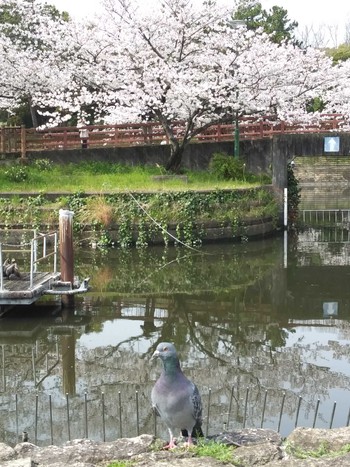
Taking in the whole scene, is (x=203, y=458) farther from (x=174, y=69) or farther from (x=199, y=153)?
(x=199, y=153)

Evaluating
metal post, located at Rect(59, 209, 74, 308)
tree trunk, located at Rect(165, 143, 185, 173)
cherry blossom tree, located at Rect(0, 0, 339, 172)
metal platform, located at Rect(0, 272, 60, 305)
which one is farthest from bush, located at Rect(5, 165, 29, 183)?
metal post, located at Rect(59, 209, 74, 308)

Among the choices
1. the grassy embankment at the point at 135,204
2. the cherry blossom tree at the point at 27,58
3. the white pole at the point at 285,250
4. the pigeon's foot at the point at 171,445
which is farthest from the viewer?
the cherry blossom tree at the point at 27,58

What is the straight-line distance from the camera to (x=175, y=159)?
2664 centimetres

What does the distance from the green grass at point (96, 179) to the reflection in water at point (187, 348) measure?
18.4 feet

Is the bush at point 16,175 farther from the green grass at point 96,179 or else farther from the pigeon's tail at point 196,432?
the pigeon's tail at point 196,432

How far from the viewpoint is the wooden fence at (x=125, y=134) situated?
27.7 metres

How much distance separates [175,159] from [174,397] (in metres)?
21.0

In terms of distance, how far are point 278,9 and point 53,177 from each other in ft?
103

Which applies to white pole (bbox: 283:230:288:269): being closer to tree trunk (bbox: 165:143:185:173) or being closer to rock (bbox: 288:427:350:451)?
tree trunk (bbox: 165:143:185:173)

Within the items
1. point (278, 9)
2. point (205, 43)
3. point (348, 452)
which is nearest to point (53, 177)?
point (205, 43)

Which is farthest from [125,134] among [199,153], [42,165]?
[42,165]

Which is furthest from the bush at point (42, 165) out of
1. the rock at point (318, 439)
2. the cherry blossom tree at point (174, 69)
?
the rock at point (318, 439)

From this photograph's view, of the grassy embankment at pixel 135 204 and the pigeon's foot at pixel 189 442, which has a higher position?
the grassy embankment at pixel 135 204

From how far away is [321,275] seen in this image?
18.2 m
